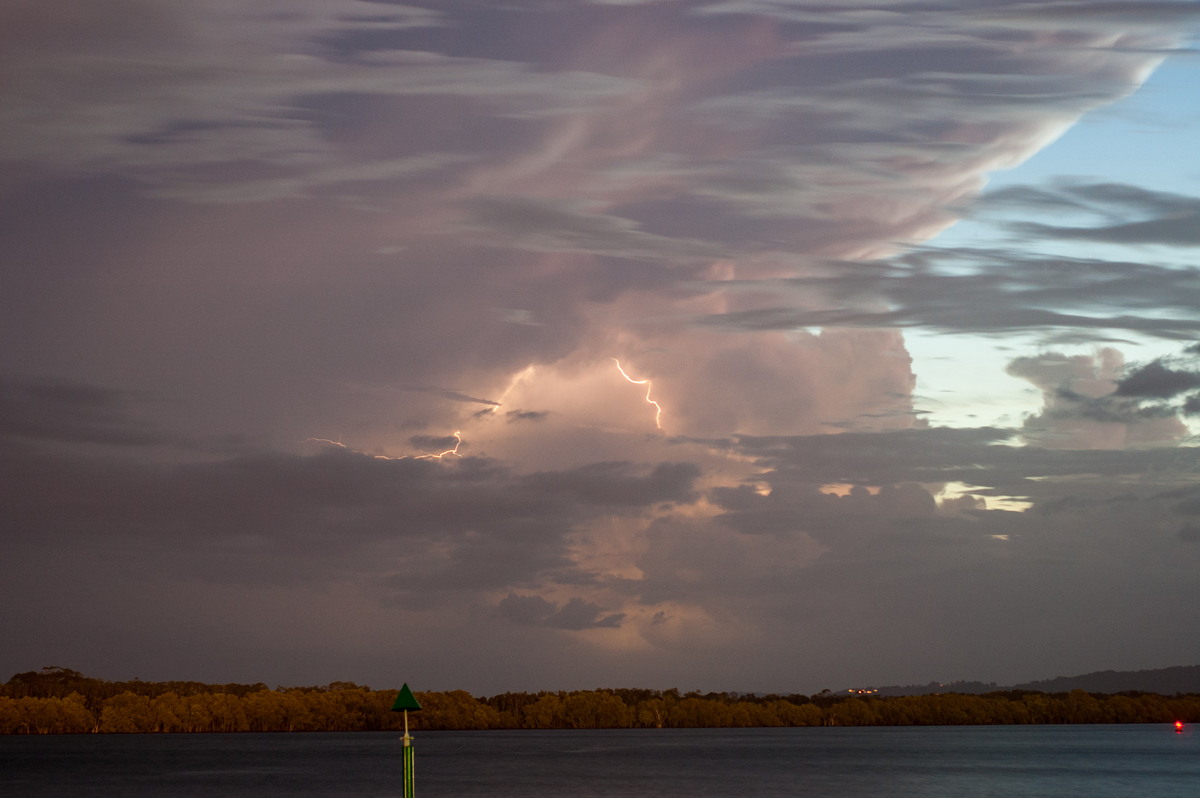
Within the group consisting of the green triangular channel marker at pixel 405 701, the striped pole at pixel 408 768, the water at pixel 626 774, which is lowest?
the water at pixel 626 774

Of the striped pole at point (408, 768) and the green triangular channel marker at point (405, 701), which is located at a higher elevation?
the green triangular channel marker at point (405, 701)

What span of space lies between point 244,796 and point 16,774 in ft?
162

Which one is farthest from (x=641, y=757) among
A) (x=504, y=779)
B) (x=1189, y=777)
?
(x=1189, y=777)

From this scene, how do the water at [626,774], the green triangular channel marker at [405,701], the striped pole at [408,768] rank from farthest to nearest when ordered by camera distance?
the water at [626,774] < the striped pole at [408,768] < the green triangular channel marker at [405,701]

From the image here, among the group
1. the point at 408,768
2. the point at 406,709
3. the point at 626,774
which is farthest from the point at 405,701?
the point at 626,774

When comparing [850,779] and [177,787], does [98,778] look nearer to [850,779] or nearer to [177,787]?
[177,787]

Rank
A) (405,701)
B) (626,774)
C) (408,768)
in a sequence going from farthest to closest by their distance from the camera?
(626,774) < (408,768) < (405,701)

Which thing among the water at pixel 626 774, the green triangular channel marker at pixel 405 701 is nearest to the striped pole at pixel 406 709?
the green triangular channel marker at pixel 405 701

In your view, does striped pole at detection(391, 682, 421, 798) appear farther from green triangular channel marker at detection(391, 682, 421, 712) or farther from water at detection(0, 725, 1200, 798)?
water at detection(0, 725, 1200, 798)

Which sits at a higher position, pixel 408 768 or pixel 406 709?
pixel 406 709

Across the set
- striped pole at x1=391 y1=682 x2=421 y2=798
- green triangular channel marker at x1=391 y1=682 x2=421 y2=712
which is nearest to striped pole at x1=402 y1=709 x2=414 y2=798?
striped pole at x1=391 y1=682 x2=421 y2=798

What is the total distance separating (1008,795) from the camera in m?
103

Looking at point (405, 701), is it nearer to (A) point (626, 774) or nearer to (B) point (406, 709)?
(B) point (406, 709)

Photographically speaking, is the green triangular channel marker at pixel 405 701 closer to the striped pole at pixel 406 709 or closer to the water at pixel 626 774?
the striped pole at pixel 406 709
